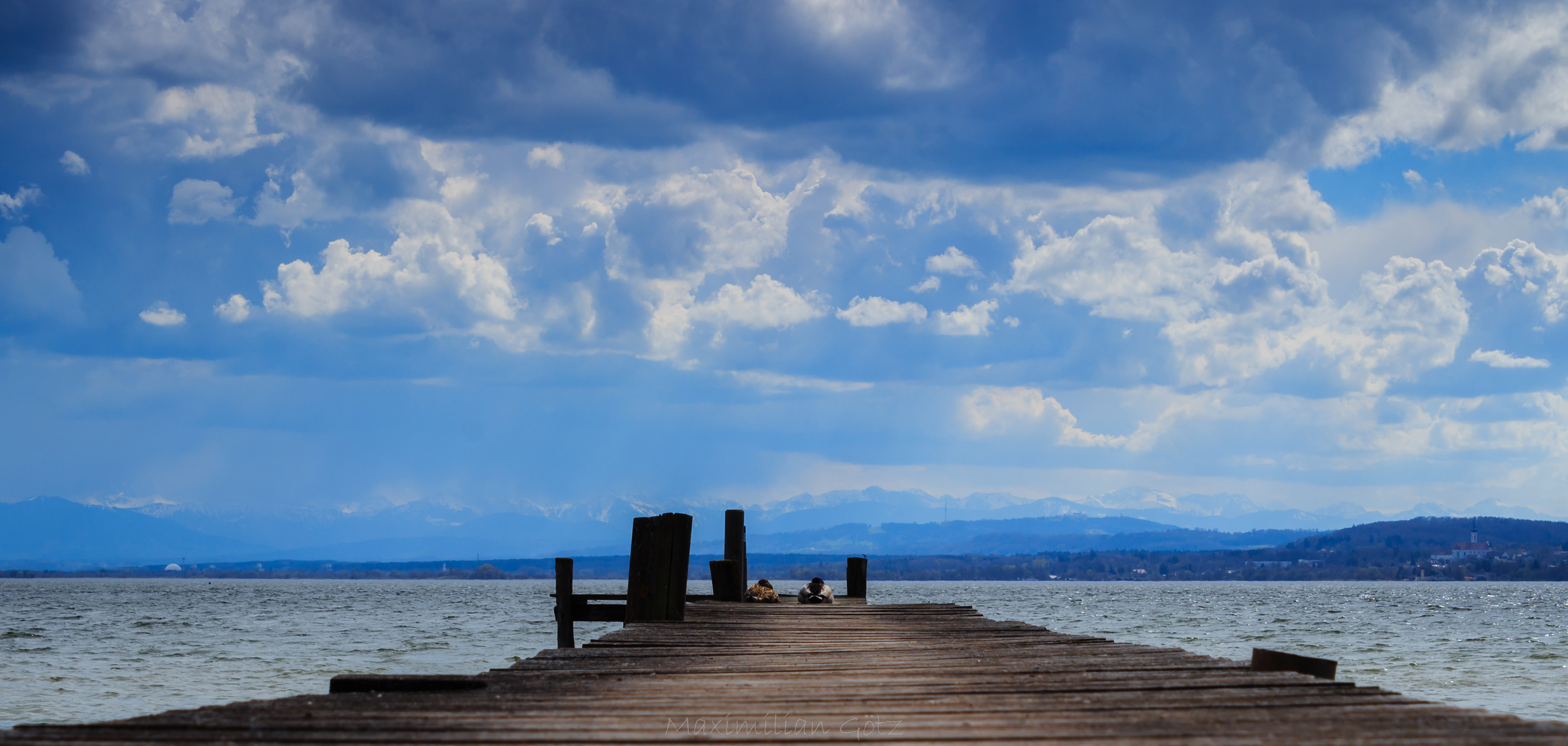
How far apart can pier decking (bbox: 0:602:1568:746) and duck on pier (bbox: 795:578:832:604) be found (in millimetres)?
10779

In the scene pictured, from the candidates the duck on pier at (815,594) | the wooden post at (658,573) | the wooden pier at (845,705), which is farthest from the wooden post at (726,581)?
the wooden pier at (845,705)

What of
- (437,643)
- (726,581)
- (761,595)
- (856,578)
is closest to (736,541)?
(856,578)

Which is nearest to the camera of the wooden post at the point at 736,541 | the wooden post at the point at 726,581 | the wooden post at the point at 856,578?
the wooden post at the point at 726,581

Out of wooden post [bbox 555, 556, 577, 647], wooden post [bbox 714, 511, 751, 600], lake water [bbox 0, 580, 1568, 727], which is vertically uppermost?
wooden post [bbox 714, 511, 751, 600]

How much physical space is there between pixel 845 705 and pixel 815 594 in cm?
1452

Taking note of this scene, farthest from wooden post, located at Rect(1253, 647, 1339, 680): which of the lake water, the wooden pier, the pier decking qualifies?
the lake water

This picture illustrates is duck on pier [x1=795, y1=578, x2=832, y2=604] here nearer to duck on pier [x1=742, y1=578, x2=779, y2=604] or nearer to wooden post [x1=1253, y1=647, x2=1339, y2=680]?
duck on pier [x1=742, y1=578, x2=779, y2=604]

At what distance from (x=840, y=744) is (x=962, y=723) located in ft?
2.76

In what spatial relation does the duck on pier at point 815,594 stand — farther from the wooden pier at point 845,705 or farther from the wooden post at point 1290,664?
the wooden post at point 1290,664

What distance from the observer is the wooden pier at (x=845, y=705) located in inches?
227

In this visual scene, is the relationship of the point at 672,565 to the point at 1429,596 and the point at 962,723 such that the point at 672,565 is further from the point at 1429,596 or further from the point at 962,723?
A: the point at 1429,596

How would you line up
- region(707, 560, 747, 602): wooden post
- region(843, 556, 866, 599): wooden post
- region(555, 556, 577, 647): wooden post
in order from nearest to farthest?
region(707, 560, 747, 602): wooden post
region(555, 556, 577, 647): wooden post
region(843, 556, 866, 599): wooden post

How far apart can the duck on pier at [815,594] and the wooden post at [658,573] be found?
399 centimetres

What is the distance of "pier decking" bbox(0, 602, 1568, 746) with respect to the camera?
577 centimetres
